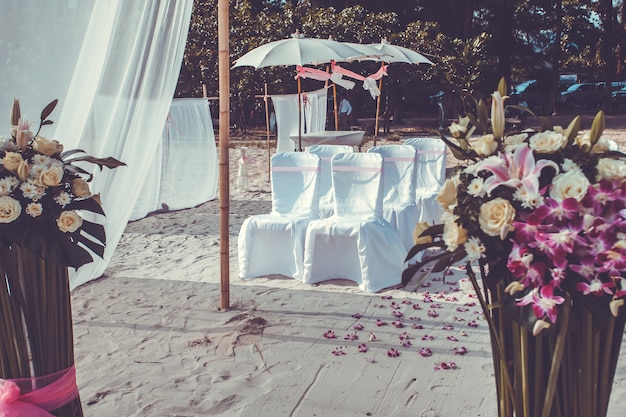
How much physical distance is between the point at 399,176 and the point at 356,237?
1.25 meters

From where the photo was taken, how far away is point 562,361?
1736mm

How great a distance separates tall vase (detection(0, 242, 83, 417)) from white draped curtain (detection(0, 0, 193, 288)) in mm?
1415

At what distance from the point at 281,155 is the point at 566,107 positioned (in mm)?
26968

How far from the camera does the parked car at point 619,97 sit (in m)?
28.8

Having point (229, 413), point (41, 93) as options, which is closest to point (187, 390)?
point (229, 413)

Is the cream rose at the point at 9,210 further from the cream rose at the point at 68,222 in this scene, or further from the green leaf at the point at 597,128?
the green leaf at the point at 597,128

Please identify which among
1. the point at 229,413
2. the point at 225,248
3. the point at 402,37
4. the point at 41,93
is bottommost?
the point at 229,413

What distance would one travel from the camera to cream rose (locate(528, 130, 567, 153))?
1670mm

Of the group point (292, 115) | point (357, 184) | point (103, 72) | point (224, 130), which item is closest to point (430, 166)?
point (357, 184)

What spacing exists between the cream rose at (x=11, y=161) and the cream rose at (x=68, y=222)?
0.22 meters

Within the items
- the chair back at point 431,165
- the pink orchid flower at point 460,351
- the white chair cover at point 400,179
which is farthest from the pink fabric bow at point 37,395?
the chair back at point 431,165

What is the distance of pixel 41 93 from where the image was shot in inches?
144

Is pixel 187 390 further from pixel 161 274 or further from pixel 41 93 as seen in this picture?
pixel 161 274

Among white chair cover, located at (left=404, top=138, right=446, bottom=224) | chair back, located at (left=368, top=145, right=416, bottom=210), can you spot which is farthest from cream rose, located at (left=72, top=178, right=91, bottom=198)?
white chair cover, located at (left=404, top=138, right=446, bottom=224)
